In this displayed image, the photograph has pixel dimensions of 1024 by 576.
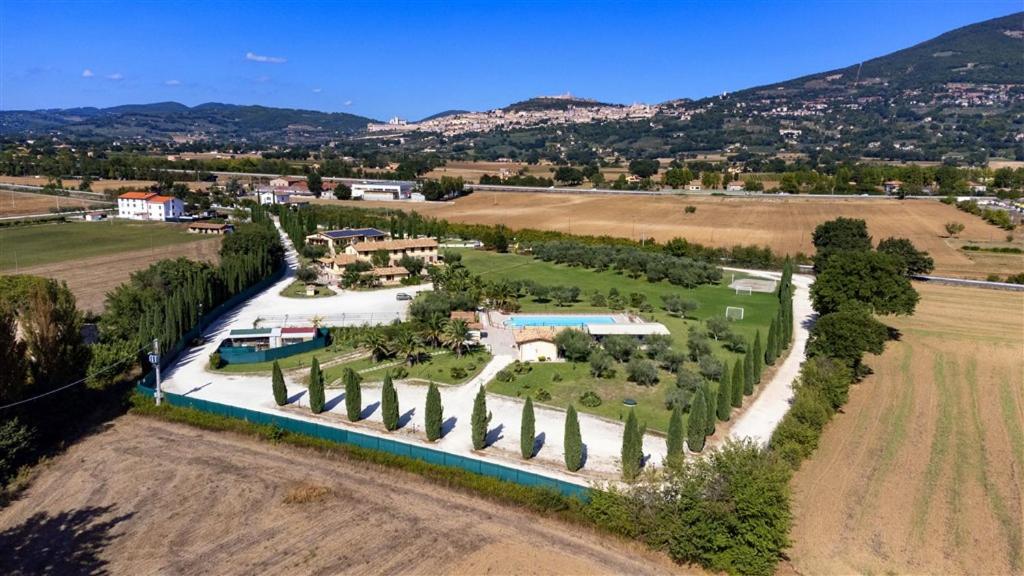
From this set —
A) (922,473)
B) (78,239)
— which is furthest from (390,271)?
(78,239)

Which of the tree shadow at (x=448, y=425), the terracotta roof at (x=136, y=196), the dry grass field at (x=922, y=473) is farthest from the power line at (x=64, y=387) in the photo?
the terracotta roof at (x=136, y=196)

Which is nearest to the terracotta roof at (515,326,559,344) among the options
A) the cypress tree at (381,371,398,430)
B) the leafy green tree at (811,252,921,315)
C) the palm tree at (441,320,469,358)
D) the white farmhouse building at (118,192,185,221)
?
the palm tree at (441,320,469,358)

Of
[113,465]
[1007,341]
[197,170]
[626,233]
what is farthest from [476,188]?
[113,465]

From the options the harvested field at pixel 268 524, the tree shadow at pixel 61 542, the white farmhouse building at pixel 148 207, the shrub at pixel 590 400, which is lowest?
the tree shadow at pixel 61 542

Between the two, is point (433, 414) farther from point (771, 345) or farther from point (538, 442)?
point (771, 345)

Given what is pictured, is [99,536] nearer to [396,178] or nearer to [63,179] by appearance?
A: [396,178]

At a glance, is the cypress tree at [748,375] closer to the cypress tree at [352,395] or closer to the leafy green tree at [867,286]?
the leafy green tree at [867,286]
